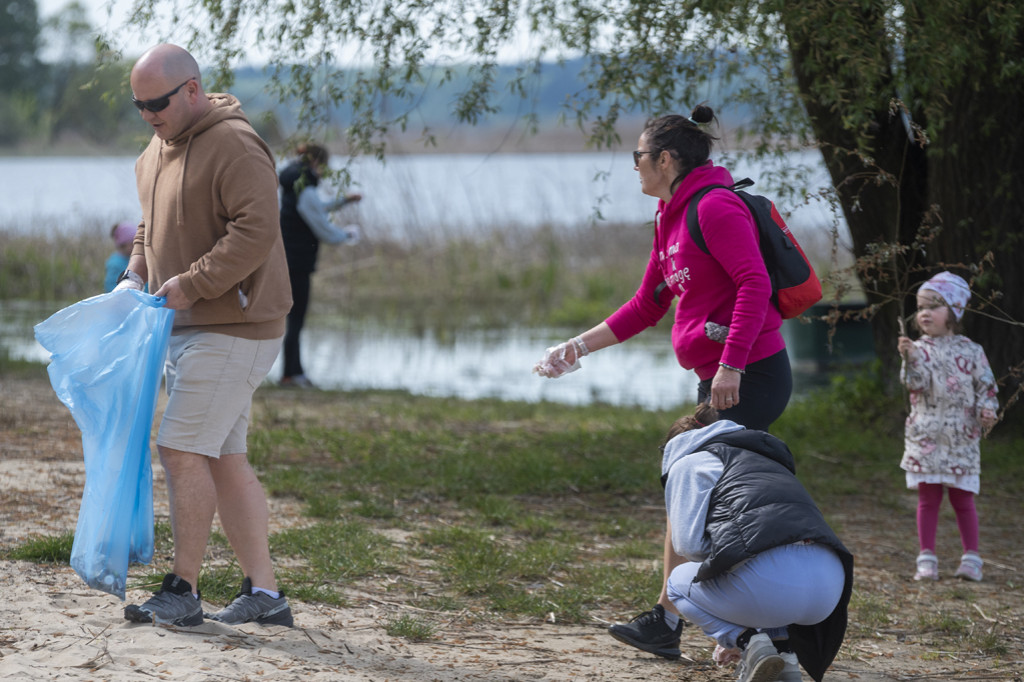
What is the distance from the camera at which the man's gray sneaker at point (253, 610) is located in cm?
369

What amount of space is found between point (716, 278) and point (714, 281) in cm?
1

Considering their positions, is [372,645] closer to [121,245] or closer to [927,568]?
[927,568]

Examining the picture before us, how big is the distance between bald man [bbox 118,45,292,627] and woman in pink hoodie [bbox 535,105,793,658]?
97 centimetres

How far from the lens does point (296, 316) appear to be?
30.2 feet

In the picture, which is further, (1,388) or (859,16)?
(1,388)

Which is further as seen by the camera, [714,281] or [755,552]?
[714,281]

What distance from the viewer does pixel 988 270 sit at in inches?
278

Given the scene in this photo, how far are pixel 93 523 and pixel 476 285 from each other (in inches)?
521

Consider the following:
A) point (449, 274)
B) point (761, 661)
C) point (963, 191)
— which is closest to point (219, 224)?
point (761, 661)

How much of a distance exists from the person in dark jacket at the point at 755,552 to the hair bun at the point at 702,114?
1.00m

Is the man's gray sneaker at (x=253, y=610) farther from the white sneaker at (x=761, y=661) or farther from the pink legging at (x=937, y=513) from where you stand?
the pink legging at (x=937, y=513)

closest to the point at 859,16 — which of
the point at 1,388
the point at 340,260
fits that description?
the point at 1,388

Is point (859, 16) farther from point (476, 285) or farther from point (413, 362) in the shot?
point (476, 285)

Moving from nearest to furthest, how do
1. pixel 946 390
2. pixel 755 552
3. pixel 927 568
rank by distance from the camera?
pixel 755 552 → pixel 946 390 → pixel 927 568
